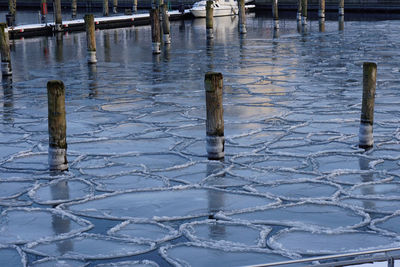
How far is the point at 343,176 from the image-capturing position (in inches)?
417

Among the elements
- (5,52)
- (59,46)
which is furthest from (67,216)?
(59,46)

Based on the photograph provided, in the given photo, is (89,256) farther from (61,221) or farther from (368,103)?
(368,103)

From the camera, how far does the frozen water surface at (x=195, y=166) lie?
836cm

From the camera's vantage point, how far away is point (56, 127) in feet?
36.1

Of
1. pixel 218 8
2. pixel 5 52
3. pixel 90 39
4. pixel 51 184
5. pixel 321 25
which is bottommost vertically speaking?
pixel 51 184

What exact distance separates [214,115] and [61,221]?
3318 millimetres

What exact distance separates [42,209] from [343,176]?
4.16m

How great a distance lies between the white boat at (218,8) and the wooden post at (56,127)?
33.8 metres

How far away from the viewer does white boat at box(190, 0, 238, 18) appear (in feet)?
146

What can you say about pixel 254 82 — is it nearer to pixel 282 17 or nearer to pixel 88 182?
pixel 88 182

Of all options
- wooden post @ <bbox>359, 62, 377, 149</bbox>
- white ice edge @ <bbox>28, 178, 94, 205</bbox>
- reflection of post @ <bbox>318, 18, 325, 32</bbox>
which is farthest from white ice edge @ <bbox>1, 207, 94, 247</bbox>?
reflection of post @ <bbox>318, 18, 325, 32</bbox>

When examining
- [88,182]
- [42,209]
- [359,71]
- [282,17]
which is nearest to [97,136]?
[88,182]

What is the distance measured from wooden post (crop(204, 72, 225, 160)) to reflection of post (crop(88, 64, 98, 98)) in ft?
21.4

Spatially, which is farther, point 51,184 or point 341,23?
point 341,23
